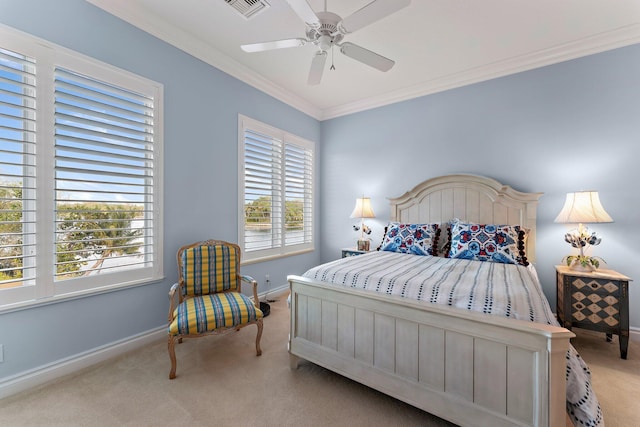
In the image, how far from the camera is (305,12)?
177 cm

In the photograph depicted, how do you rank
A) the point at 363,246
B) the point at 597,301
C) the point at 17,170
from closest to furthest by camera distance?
the point at 17,170 < the point at 597,301 < the point at 363,246

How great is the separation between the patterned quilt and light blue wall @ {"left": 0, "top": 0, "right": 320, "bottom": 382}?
1.56 m

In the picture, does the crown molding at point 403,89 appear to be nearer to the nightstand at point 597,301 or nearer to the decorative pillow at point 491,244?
the decorative pillow at point 491,244

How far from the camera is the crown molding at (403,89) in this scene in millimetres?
2445

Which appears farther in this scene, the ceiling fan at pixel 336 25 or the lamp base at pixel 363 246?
the lamp base at pixel 363 246

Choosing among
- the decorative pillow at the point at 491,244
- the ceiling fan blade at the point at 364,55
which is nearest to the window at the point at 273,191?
the ceiling fan blade at the point at 364,55

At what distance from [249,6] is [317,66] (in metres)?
0.70

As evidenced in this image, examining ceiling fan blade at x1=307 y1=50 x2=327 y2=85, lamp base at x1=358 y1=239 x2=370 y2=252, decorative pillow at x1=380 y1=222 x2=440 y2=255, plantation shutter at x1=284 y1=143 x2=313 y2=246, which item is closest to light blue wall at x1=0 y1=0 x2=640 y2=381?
plantation shutter at x1=284 y1=143 x2=313 y2=246

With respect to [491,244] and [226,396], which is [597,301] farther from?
[226,396]

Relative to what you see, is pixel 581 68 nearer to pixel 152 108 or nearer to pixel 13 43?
pixel 152 108

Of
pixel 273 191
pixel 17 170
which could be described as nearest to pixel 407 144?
pixel 273 191

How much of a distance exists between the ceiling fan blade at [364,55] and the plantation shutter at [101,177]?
1.90 m

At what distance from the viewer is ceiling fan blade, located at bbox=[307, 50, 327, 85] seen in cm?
218

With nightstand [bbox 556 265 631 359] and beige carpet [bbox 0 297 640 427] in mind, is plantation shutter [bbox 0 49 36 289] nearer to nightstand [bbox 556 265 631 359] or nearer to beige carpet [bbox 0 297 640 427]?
beige carpet [bbox 0 297 640 427]
